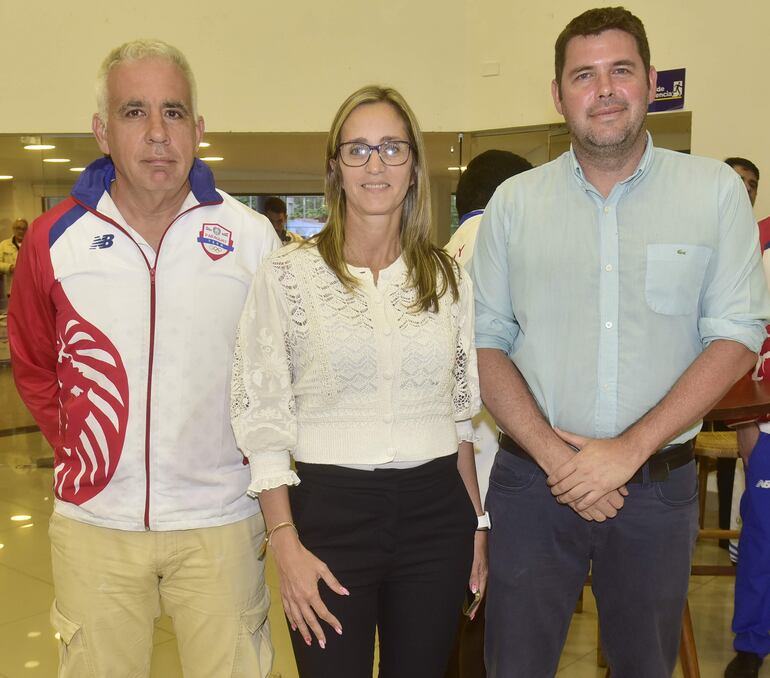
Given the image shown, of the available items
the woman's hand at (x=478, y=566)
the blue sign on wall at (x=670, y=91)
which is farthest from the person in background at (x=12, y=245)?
the woman's hand at (x=478, y=566)

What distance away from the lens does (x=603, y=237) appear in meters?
2.12

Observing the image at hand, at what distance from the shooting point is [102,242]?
2102mm

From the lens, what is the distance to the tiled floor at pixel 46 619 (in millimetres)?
3631

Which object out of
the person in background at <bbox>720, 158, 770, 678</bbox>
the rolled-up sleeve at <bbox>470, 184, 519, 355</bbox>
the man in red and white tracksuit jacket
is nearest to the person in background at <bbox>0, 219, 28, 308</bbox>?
the man in red and white tracksuit jacket

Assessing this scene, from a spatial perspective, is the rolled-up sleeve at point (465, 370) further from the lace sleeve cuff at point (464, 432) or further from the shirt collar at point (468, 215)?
the shirt collar at point (468, 215)

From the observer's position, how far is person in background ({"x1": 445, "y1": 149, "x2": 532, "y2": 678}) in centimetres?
289

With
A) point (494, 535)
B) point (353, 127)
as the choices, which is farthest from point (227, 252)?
point (494, 535)

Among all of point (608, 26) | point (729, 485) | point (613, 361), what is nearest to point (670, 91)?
point (729, 485)

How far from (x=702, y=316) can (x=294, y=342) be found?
0.99 metres

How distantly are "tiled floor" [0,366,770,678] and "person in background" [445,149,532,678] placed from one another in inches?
34.2

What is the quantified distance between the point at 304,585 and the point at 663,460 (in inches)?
35.2

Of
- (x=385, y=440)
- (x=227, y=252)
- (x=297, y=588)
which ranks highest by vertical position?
(x=227, y=252)

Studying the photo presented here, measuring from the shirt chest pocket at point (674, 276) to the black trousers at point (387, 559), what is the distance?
2.08ft

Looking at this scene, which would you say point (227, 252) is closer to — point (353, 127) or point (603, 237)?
point (353, 127)
